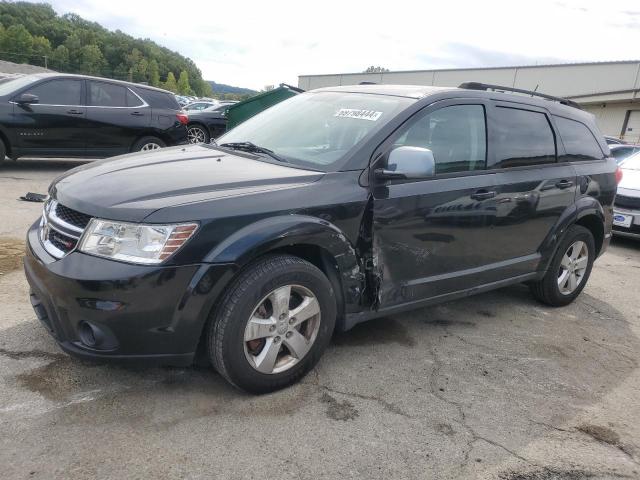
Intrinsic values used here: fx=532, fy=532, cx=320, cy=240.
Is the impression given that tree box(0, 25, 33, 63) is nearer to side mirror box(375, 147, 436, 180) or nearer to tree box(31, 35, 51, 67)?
tree box(31, 35, 51, 67)

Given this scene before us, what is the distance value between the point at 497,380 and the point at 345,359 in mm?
955

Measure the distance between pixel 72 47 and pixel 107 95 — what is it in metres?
94.0

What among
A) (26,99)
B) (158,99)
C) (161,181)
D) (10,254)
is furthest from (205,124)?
(161,181)

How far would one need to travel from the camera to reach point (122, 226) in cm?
248

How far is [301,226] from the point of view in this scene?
280cm

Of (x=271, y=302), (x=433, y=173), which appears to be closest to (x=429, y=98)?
(x=433, y=173)

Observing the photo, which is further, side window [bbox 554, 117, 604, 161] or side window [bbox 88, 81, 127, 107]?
side window [bbox 88, 81, 127, 107]

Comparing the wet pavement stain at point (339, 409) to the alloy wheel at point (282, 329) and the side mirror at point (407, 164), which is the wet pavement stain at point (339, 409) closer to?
the alloy wheel at point (282, 329)

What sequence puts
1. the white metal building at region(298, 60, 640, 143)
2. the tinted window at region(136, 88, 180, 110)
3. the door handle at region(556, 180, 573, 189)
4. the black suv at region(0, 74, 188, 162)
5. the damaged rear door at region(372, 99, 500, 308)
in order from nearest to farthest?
the damaged rear door at region(372, 99, 500, 308) < the door handle at region(556, 180, 573, 189) < the black suv at region(0, 74, 188, 162) < the tinted window at region(136, 88, 180, 110) < the white metal building at region(298, 60, 640, 143)

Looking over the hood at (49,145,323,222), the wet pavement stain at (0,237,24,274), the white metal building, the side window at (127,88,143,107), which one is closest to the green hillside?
the white metal building

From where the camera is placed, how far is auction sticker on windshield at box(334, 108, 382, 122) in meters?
3.39

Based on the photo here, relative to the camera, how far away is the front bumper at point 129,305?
7.96ft

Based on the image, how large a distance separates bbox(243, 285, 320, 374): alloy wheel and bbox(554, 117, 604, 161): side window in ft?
9.31

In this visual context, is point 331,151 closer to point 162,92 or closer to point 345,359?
point 345,359
